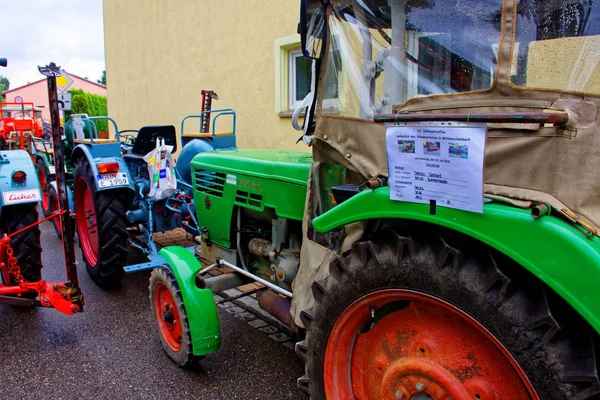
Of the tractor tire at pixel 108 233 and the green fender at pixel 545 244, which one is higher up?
the green fender at pixel 545 244

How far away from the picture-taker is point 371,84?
6.50ft

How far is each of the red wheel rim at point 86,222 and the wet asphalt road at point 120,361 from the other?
0.84 m

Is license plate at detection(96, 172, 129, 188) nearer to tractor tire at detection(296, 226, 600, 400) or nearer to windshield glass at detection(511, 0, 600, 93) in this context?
tractor tire at detection(296, 226, 600, 400)

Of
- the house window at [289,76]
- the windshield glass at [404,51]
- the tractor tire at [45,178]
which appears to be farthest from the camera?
the tractor tire at [45,178]

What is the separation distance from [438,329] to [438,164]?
628 mm

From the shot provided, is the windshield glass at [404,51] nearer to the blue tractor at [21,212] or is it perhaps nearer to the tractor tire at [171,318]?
the tractor tire at [171,318]

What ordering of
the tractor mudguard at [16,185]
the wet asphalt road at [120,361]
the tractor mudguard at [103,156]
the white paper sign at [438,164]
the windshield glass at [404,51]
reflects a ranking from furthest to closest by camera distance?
the tractor mudguard at [103,156], the tractor mudguard at [16,185], the wet asphalt road at [120,361], the windshield glass at [404,51], the white paper sign at [438,164]

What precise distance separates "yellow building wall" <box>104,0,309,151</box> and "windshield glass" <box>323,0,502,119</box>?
375 centimetres

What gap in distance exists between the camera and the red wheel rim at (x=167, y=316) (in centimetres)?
301

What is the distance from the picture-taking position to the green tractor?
4.29 ft

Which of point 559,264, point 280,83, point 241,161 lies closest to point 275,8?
point 280,83

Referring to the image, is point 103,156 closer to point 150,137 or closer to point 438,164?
point 150,137

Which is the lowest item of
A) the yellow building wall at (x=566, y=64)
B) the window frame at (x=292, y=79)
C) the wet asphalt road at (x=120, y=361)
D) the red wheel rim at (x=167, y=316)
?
the wet asphalt road at (x=120, y=361)


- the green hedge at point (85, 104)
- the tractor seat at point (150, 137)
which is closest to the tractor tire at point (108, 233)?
the tractor seat at point (150, 137)
